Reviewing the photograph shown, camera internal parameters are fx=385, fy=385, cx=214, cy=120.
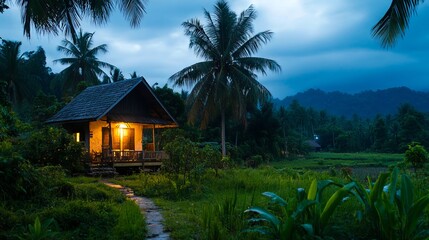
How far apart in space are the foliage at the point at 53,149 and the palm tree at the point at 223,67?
10034 millimetres

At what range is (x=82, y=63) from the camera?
36.7 metres

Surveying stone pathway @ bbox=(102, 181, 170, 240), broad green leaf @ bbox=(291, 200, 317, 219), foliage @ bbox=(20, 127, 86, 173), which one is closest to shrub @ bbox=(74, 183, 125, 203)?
stone pathway @ bbox=(102, 181, 170, 240)

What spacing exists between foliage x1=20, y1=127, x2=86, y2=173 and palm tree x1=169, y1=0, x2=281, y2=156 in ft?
32.9

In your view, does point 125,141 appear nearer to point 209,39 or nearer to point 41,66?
point 209,39

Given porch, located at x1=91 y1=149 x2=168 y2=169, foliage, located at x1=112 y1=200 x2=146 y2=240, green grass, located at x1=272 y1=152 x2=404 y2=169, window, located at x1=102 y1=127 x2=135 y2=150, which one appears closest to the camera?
foliage, located at x1=112 y1=200 x2=146 y2=240

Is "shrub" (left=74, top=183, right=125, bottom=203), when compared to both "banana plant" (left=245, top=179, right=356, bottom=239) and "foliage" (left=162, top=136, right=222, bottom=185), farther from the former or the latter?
"banana plant" (left=245, top=179, right=356, bottom=239)

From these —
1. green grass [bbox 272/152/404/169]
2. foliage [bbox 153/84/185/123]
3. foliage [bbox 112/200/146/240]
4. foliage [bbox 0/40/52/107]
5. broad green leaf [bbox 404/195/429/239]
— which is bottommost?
green grass [bbox 272/152/404/169]

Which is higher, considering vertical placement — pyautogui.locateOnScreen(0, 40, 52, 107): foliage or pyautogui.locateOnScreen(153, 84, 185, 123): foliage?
pyautogui.locateOnScreen(0, 40, 52, 107): foliage

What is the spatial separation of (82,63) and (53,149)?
23.9m

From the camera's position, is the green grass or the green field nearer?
the green field

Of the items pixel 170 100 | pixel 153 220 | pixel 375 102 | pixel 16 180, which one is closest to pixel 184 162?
pixel 153 220

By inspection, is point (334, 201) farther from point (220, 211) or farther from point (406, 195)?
point (220, 211)

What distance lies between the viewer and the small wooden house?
57.5 ft

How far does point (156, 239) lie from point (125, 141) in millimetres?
15526
